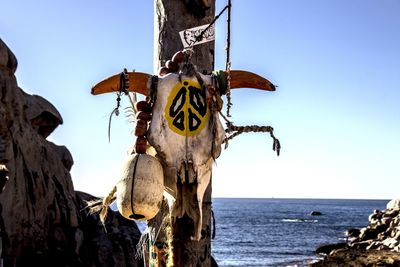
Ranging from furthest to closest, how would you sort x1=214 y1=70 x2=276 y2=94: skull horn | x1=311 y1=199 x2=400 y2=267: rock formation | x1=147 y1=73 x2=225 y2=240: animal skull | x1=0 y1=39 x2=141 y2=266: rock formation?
x1=311 y1=199 x2=400 y2=267: rock formation → x1=0 y1=39 x2=141 y2=266: rock formation → x1=214 y1=70 x2=276 y2=94: skull horn → x1=147 y1=73 x2=225 y2=240: animal skull

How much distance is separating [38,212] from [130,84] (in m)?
16.0

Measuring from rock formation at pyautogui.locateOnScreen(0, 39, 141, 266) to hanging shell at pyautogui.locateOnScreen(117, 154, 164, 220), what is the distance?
14.8m

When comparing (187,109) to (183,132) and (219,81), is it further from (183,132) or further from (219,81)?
(219,81)

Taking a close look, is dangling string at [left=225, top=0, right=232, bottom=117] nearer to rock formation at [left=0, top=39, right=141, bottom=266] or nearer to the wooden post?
the wooden post

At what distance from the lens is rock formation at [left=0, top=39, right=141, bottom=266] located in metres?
16.4

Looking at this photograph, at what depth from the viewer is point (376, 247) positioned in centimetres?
3659

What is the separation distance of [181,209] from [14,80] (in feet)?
57.4

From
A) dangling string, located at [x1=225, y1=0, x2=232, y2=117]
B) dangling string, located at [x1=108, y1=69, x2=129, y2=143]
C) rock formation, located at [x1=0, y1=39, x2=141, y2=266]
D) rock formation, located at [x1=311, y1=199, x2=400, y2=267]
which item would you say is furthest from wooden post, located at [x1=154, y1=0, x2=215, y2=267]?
rock formation, located at [x1=311, y1=199, x2=400, y2=267]

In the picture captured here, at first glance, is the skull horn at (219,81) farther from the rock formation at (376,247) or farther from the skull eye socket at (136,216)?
the rock formation at (376,247)

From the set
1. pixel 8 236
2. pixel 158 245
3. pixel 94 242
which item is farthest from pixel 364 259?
pixel 158 245

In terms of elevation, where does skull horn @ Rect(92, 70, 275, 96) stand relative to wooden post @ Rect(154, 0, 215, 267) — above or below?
below

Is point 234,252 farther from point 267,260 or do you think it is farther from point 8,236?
point 8,236

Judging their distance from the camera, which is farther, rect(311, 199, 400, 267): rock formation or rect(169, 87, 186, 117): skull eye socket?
rect(311, 199, 400, 267): rock formation

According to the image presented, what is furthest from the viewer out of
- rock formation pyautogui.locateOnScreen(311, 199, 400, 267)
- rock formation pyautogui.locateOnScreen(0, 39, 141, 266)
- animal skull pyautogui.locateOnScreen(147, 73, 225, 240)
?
rock formation pyautogui.locateOnScreen(311, 199, 400, 267)
